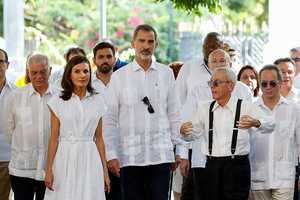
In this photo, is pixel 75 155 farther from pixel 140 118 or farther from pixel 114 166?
pixel 140 118

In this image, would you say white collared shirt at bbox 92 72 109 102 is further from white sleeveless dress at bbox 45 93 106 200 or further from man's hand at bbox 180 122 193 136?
man's hand at bbox 180 122 193 136

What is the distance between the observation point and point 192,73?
1038cm

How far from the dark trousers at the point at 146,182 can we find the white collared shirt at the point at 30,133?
842 millimetres

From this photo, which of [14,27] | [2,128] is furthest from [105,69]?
[14,27]

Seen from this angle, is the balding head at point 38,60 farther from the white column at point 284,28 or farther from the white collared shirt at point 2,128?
the white column at point 284,28

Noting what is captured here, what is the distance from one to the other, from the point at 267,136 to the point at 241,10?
27.6 m

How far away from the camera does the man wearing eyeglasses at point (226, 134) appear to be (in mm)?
8758

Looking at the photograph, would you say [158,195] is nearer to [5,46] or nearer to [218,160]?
[218,160]

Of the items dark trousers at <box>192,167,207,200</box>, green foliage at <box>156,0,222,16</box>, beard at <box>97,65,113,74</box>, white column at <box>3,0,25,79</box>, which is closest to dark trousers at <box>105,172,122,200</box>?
dark trousers at <box>192,167,207,200</box>

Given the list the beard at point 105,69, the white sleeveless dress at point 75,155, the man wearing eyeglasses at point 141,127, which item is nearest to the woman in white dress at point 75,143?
the white sleeveless dress at point 75,155

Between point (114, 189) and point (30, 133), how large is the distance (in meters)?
1.23

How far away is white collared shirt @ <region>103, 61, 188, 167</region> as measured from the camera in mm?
9375

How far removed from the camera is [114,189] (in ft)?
33.6

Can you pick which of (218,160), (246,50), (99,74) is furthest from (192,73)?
(246,50)
